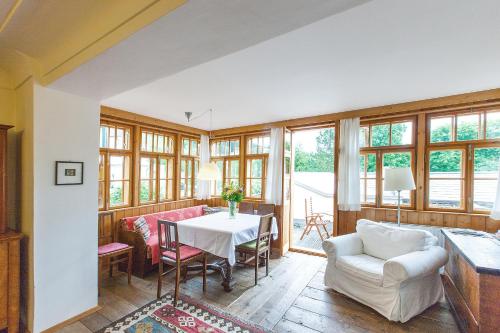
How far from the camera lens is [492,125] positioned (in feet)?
9.95

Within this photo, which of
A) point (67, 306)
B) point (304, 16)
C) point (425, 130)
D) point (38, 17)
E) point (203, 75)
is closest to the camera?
point (304, 16)

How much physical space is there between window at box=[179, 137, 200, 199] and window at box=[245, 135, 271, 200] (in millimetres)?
1202

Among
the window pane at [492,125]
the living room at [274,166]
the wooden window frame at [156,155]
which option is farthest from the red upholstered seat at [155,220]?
the window pane at [492,125]

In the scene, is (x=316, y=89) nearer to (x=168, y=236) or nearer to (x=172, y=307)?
(x=168, y=236)

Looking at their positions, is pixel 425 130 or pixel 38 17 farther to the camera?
pixel 425 130

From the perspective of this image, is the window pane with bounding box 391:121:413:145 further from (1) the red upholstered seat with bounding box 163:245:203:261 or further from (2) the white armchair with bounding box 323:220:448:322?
(1) the red upholstered seat with bounding box 163:245:203:261

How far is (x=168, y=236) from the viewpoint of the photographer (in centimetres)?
274

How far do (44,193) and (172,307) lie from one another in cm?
165

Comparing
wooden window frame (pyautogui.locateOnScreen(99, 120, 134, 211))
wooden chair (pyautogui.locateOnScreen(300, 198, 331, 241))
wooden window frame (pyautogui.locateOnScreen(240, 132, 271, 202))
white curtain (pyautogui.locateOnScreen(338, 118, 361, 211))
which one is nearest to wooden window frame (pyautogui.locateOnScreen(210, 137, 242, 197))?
wooden window frame (pyautogui.locateOnScreen(240, 132, 271, 202))

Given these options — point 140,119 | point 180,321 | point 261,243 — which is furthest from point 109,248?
point 140,119

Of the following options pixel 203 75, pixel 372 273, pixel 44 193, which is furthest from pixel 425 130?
pixel 44 193

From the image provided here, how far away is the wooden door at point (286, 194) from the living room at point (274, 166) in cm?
8

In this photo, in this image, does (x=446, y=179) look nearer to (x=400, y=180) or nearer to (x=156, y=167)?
(x=400, y=180)

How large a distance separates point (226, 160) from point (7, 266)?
3.80 m
